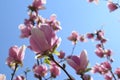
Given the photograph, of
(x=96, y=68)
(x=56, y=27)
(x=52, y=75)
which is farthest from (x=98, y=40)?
(x=52, y=75)

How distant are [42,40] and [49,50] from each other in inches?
2.3

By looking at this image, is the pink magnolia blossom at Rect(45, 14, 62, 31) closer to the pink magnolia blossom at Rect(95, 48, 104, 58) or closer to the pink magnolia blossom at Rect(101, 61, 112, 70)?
the pink magnolia blossom at Rect(101, 61, 112, 70)

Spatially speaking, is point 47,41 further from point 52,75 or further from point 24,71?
point 24,71

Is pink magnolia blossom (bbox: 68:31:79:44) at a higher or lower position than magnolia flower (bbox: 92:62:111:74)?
higher

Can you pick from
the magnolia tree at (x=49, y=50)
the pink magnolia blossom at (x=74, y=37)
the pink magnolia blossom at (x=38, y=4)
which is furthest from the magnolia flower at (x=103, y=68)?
the pink magnolia blossom at (x=38, y=4)

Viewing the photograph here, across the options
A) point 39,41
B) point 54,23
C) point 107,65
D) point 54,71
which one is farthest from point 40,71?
point 39,41

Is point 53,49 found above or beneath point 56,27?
beneath

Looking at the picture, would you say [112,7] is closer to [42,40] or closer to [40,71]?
[40,71]

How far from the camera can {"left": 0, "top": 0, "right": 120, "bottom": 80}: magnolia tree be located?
1261 mm

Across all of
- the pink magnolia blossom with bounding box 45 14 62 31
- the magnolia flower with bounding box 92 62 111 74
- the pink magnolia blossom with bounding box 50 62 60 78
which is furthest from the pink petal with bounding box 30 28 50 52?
the magnolia flower with bounding box 92 62 111 74

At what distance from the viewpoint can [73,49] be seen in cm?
413

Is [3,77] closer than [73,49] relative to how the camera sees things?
Yes

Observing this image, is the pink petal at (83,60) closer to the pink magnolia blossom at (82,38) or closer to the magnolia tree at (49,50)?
the magnolia tree at (49,50)

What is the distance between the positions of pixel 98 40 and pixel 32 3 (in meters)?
2.36
